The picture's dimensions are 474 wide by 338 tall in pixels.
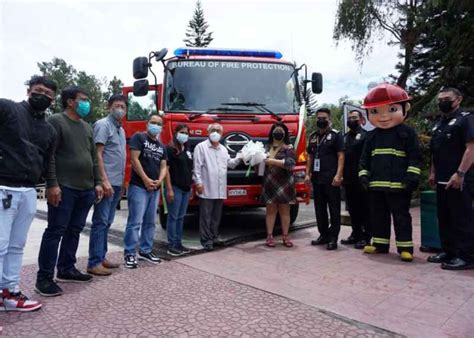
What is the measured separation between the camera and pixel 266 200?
5.45 metres

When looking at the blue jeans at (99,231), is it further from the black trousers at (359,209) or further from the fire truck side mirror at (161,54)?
the black trousers at (359,209)

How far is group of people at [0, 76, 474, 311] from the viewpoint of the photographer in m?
3.29

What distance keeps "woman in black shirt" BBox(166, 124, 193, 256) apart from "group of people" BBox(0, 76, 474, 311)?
0.04 feet

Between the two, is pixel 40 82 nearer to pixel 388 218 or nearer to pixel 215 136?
pixel 215 136

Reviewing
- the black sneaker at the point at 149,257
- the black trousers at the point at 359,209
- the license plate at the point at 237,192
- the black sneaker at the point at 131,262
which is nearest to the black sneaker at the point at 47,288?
the black sneaker at the point at 131,262

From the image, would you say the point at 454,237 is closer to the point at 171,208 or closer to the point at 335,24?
the point at 171,208

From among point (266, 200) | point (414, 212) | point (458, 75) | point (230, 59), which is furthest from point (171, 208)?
point (458, 75)

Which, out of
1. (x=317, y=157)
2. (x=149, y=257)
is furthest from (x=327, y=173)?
(x=149, y=257)

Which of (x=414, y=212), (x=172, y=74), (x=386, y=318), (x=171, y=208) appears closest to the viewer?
(x=386, y=318)

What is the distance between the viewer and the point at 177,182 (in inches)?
199

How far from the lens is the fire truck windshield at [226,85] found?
237 inches

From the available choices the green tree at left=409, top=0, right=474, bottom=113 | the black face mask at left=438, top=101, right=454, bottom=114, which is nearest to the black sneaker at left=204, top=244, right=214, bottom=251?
the black face mask at left=438, top=101, right=454, bottom=114

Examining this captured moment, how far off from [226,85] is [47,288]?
3832 millimetres

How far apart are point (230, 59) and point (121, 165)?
2847 mm
